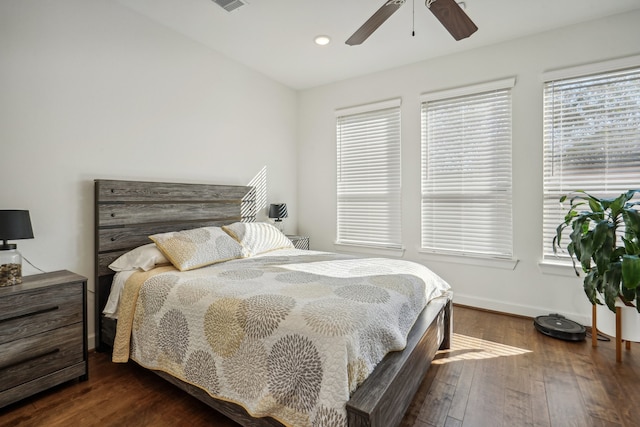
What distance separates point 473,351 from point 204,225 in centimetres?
268

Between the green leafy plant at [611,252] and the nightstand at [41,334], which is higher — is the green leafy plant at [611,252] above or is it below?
above

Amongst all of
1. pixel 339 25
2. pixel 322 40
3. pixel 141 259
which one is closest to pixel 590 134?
pixel 339 25

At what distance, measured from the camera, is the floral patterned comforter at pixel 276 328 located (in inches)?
51.8

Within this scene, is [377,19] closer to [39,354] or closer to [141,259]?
[141,259]

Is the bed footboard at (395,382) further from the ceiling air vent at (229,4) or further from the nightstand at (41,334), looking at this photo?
the ceiling air vent at (229,4)

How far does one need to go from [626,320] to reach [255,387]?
266 centimetres

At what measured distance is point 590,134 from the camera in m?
2.85

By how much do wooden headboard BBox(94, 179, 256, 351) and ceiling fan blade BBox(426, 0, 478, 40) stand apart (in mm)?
2473

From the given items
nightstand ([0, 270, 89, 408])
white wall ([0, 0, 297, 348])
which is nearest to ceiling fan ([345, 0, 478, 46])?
white wall ([0, 0, 297, 348])

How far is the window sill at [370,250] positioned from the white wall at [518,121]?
136 millimetres

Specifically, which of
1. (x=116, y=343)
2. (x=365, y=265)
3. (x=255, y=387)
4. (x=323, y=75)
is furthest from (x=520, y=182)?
(x=116, y=343)

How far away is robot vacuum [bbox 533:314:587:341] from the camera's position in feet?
8.52

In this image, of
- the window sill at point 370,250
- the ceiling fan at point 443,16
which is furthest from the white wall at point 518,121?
the ceiling fan at point 443,16

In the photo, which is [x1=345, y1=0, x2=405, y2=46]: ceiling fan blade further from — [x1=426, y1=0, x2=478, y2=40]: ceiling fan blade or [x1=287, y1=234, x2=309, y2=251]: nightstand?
[x1=287, y1=234, x2=309, y2=251]: nightstand
